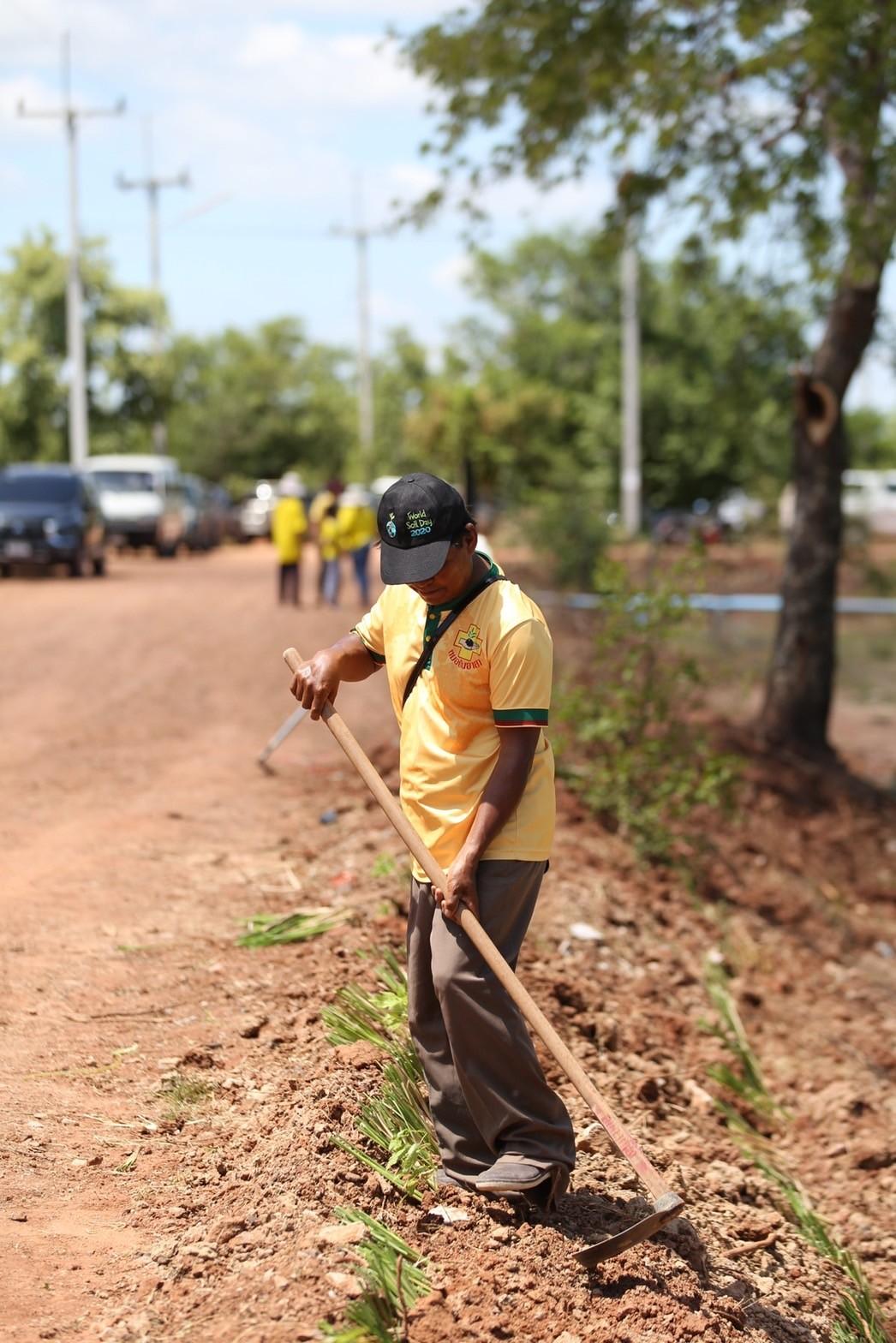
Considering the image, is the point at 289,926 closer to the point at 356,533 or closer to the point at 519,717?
the point at 519,717

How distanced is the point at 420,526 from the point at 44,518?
61.5ft

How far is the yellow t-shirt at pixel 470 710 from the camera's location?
3855 millimetres

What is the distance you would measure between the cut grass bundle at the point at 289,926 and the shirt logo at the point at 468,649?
253 centimetres

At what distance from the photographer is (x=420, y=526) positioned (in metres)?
3.83

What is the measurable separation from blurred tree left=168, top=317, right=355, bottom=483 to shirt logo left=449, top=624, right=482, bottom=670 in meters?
60.4

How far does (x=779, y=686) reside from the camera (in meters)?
12.7

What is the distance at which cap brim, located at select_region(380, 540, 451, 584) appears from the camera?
3807mm

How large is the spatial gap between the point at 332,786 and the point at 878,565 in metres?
20.5

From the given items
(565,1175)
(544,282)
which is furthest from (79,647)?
(544,282)

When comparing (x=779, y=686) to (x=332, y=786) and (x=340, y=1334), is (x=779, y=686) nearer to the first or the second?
(x=332, y=786)

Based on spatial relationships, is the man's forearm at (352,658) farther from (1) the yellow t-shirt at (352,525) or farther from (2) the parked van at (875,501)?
(2) the parked van at (875,501)

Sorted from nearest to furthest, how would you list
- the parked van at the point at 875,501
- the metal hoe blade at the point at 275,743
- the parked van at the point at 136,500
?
the metal hoe blade at the point at 275,743 < the parked van at the point at 136,500 < the parked van at the point at 875,501

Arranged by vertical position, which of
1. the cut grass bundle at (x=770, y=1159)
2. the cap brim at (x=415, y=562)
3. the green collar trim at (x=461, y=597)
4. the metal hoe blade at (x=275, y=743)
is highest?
the cap brim at (x=415, y=562)

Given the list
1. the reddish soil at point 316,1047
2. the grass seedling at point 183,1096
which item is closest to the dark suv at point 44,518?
the reddish soil at point 316,1047
